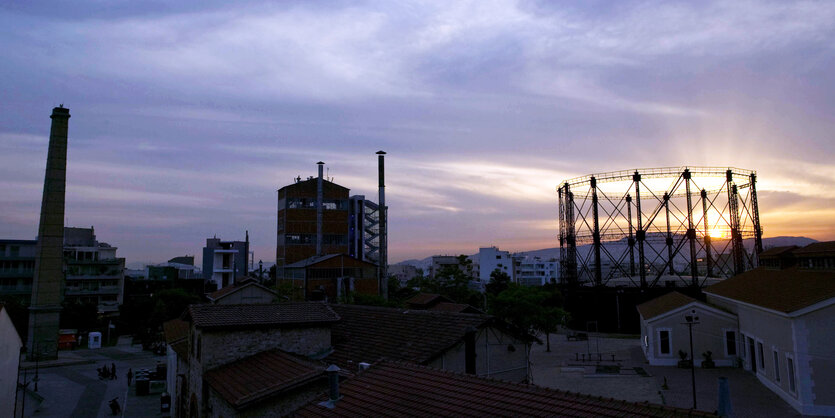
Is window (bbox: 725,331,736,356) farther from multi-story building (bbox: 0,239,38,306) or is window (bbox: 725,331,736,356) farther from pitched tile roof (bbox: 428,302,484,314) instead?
multi-story building (bbox: 0,239,38,306)

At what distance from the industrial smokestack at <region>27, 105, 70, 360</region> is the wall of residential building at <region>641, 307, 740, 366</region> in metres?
50.0

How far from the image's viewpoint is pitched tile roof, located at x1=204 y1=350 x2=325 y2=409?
13367 mm

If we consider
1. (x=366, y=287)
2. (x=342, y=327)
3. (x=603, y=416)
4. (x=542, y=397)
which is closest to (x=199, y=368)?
(x=342, y=327)

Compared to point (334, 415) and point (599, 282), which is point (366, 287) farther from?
point (334, 415)

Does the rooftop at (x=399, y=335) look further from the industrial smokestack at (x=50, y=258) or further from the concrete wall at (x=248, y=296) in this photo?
the industrial smokestack at (x=50, y=258)

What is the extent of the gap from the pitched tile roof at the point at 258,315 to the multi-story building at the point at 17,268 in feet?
181

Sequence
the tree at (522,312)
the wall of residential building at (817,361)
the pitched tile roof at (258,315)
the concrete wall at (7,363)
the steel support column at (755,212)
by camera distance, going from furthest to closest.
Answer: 1. the steel support column at (755,212)
2. the tree at (522,312)
3. the concrete wall at (7,363)
4. the wall of residential building at (817,361)
5. the pitched tile roof at (258,315)

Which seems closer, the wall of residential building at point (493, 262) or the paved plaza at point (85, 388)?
the paved plaza at point (85, 388)

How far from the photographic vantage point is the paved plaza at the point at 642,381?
2200cm

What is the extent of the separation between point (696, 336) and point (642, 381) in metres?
6.57

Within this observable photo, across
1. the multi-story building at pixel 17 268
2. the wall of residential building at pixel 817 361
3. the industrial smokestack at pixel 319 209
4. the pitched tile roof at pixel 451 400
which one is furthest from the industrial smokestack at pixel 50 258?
the wall of residential building at pixel 817 361

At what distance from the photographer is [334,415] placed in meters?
10.8

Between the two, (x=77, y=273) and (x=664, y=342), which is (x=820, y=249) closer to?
(x=664, y=342)

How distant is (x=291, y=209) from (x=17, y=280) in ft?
106
